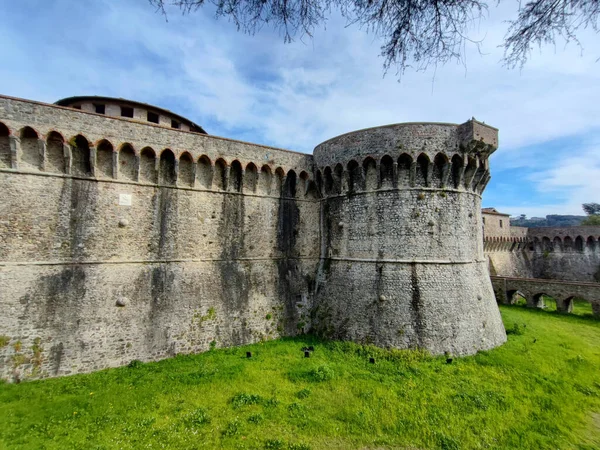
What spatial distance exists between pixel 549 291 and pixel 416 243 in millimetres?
18152

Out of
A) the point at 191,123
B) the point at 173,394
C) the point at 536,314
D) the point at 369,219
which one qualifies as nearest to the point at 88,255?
the point at 173,394

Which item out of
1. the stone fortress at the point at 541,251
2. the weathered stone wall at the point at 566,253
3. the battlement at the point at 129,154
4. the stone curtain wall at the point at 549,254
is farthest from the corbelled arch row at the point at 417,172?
the weathered stone wall at the point at 566,253

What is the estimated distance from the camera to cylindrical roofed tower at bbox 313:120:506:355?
13.5 meters

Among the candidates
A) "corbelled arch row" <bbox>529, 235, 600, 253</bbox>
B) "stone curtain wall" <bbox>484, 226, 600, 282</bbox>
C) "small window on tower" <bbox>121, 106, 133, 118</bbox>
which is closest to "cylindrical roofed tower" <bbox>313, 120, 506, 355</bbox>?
"small window on tower" <bbox>121, 106, 133, 118</bbox>

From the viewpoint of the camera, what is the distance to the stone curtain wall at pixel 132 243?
415 inches

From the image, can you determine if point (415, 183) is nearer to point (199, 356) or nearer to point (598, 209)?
point (199, 356)

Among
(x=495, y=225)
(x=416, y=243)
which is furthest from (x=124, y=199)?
(x=495, y=225)

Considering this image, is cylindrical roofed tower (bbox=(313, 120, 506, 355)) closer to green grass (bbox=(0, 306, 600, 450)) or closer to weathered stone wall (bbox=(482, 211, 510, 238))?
green grass (bbox=(0, 306, 600, 450))

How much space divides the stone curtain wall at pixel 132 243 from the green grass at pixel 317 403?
1.36m

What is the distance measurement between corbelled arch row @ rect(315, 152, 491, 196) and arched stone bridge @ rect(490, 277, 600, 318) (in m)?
15.1

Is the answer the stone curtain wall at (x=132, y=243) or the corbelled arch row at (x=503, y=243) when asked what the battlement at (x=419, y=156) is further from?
the corbelled arch row at (x=503, y=243)

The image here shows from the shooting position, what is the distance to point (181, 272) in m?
13.3

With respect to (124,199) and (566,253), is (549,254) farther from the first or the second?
(124,199)

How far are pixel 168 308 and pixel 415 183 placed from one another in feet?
41.8
